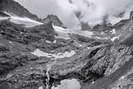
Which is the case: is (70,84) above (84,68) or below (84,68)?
below

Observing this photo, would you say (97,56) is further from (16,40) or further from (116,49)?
(16,40)

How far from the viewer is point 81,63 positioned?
242ft

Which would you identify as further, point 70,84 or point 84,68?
point 84,68

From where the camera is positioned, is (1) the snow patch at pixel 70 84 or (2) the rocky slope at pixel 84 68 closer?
(2) the rocky slope at pixel 84 68

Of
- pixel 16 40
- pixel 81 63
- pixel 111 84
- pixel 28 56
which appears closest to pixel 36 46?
pixel 16 40

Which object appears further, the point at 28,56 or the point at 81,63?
the point at 28,56

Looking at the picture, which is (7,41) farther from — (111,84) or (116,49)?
(111,84)

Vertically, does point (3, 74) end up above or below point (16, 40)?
below

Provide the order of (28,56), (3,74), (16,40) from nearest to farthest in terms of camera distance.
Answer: (3,74) → (28,56) → (16,40)

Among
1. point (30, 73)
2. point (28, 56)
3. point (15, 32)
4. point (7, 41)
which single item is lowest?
point (30, 73)

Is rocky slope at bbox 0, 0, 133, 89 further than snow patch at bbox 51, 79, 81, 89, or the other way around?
snow patch at bbox 51, 79, 81, 89

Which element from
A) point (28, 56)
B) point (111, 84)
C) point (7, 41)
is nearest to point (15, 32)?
point (7, 41)

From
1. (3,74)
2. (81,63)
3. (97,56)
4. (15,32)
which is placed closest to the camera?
(97,56)

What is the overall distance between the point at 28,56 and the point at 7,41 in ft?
94.2
